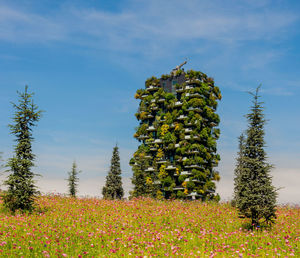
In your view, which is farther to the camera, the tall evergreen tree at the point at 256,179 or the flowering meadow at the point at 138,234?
the tall evergreen tree at the point at 256,179

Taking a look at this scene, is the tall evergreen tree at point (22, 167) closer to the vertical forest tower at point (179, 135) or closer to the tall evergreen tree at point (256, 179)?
the tall evergreen tree at point (256, 179)

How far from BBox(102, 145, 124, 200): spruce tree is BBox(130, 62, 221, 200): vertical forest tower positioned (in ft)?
8.84

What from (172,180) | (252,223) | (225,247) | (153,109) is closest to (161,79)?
(153,109)

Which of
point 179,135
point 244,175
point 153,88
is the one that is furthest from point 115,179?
point 244,175

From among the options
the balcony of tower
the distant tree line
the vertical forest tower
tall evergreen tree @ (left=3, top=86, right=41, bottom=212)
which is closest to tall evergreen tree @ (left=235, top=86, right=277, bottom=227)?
the distant tree line

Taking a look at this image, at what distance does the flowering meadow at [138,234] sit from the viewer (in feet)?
44.5

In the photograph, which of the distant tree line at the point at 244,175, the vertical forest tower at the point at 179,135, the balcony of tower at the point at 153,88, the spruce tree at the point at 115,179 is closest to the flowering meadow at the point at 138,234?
the distant tree line at the point at 244,175

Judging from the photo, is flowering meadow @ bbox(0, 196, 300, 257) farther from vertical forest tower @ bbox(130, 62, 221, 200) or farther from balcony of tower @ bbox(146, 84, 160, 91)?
balcony of tower @ bbox(146, 84, 160, 91)

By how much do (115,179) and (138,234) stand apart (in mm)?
37780

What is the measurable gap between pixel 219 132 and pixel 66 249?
52.2 m

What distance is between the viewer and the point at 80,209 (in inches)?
944

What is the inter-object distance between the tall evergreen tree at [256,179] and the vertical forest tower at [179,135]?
110ft

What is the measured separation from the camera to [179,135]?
6319 cm

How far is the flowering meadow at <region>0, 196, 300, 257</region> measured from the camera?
13570mm
